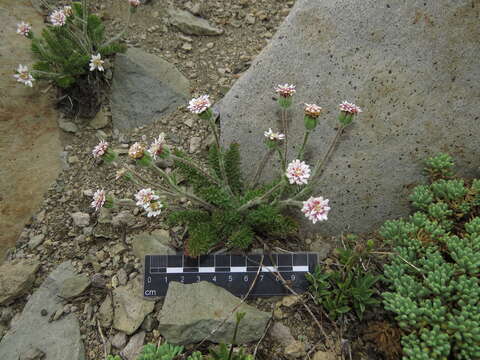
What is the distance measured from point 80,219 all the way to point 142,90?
1.43m

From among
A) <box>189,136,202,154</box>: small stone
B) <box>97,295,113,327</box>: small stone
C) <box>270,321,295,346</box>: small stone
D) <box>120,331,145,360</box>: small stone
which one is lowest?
<box>120,331,145,360</box>: small stone

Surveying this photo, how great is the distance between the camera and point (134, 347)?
2.48 metres

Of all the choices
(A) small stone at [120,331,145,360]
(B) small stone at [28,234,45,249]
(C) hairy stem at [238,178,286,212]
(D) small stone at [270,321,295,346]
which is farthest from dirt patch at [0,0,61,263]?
(D) small stone at [270,321,295,346]

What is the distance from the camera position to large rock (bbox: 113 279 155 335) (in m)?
2.53

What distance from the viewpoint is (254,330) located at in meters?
2.39

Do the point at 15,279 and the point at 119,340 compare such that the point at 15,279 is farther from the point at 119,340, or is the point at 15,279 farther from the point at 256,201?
the point at 256,201

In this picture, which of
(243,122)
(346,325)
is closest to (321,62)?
(243,122)

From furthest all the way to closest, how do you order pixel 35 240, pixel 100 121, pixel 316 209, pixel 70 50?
1. pixel 100 121
2. pixel 70 50
3. pixel 35 240
4. pixel 316 209

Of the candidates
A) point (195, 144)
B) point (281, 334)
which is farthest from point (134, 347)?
point (195, 144)

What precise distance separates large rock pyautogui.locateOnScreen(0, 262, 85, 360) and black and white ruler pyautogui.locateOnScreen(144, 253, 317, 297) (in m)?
0.58

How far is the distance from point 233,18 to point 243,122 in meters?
1.81

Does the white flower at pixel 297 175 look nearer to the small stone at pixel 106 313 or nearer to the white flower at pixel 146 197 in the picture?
the white flower at pixel 146 197

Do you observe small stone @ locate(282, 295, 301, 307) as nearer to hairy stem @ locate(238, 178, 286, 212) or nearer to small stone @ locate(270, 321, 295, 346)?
small stone @ locate(270, 321, 295, 346)

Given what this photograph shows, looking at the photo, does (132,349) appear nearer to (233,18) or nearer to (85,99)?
(85,99)
